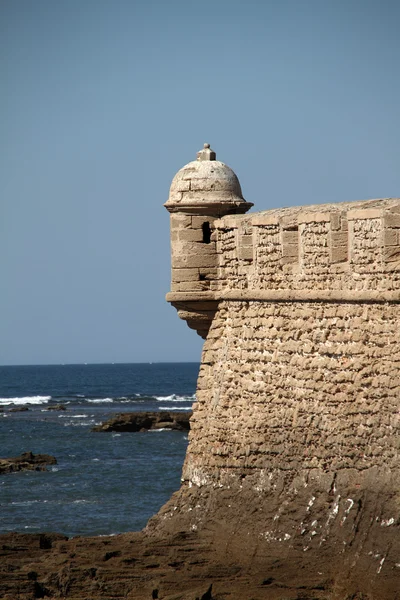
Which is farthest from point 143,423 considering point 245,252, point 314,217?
point 314,217

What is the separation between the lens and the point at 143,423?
54.8 meters

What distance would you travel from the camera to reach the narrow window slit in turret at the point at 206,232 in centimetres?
1811

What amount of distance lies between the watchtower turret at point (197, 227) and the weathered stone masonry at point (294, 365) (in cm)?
2

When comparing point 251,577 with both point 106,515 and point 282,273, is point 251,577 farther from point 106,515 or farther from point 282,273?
point 106,515

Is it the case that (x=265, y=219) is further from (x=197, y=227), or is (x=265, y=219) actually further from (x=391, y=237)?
(x=391, y=237)

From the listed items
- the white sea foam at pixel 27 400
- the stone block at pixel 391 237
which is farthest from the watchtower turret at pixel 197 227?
the white sea foam at pixel 27 400

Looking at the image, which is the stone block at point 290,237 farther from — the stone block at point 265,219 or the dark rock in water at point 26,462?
the dark rock in water at point 26,462

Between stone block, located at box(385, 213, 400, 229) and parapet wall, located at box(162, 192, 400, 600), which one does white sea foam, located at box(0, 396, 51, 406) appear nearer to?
parapet wall, located at box(162, 192, 400, 600)

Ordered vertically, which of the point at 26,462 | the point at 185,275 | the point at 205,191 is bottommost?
the point at 26,462

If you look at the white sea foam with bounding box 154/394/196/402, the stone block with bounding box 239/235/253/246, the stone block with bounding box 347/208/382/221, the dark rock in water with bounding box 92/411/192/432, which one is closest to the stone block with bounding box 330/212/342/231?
the stone block with bounding box 347/208/382/221

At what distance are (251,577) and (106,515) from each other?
15.7 m

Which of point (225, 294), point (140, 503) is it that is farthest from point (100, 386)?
point (225, 294)

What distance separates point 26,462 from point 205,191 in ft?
81.4

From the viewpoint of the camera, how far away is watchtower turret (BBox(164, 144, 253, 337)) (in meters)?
18.0
